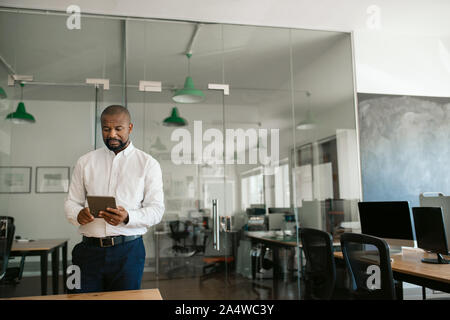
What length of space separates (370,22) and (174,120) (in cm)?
259

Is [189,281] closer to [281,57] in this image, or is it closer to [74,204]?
[74,204]

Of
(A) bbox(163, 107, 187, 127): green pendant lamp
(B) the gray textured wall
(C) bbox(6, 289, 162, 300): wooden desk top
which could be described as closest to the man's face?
(C) bbox(6, 289, 162, 300): wooden desk top

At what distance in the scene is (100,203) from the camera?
205 cm

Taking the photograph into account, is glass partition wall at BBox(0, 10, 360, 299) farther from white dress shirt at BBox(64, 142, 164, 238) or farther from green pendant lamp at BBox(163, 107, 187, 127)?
white dress shirt at BBox(64, 142, 164, 238)

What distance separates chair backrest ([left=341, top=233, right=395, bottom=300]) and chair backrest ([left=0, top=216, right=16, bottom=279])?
296 cm

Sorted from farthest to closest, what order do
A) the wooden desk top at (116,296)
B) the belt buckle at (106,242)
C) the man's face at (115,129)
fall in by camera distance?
the man's face at (115,129) < the belt buckle at (106,242) < the wooden desk top at (116,296)

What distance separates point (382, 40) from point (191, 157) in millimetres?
2852

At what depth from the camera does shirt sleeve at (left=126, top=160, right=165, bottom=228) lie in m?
2.17

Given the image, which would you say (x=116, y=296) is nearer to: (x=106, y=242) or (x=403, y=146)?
(x=106, y=242)

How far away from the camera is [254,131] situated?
4242 millimetres

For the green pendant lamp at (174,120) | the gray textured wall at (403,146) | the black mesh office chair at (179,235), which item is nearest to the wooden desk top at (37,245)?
the black mesh office chair at (179,235)

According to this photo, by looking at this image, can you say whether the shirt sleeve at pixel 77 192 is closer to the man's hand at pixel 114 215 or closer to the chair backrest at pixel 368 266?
the man's hand at pixel 114 215

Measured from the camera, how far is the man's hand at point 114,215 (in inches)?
81.2
